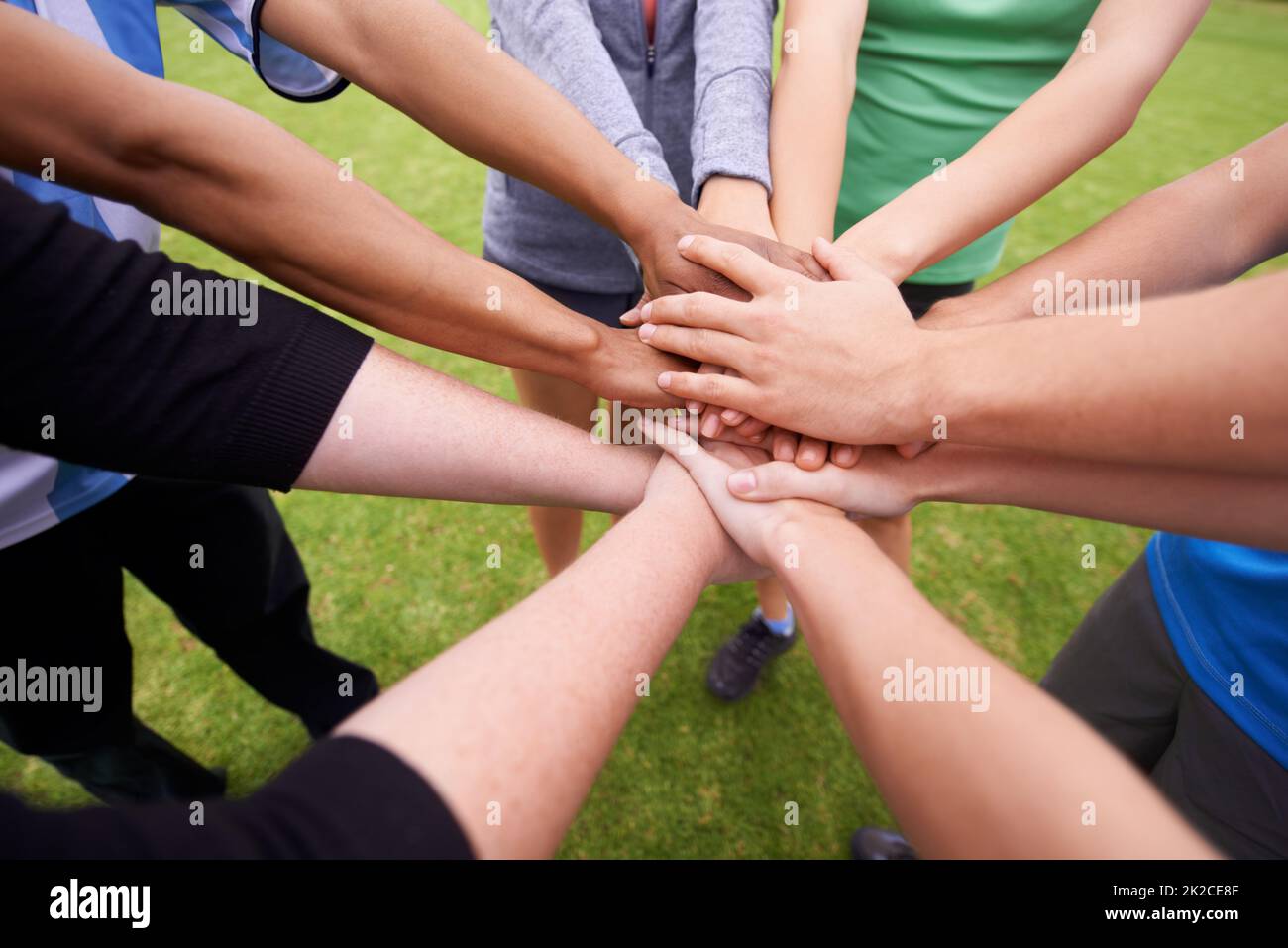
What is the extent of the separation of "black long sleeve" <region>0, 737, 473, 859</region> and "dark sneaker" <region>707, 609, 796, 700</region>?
1456 mm

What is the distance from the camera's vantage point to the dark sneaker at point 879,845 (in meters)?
1.59

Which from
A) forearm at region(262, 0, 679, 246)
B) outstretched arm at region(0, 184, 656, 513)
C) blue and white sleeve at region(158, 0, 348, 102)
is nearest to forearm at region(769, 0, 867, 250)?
forearm at region(262, 0, 679, 246)

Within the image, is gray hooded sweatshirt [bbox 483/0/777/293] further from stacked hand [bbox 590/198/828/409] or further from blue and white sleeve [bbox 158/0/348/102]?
blue and white sleeve [bbox 158/0/348/102]

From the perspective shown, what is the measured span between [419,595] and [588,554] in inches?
55.9

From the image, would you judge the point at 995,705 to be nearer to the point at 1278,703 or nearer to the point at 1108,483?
the point at 1108,483

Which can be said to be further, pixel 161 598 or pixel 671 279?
pixel 161 598

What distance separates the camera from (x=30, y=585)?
1.10 metres

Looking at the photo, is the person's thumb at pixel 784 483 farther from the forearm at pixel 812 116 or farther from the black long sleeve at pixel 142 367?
the black long sleeve at pixel 142 367

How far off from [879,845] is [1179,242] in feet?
4.45

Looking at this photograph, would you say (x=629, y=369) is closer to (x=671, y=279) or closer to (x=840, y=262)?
(x=671, y=279)

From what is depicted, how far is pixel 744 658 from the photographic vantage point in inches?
76.5

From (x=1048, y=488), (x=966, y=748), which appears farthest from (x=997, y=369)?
(x=966, y=748)

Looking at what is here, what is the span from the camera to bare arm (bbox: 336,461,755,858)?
57cm
